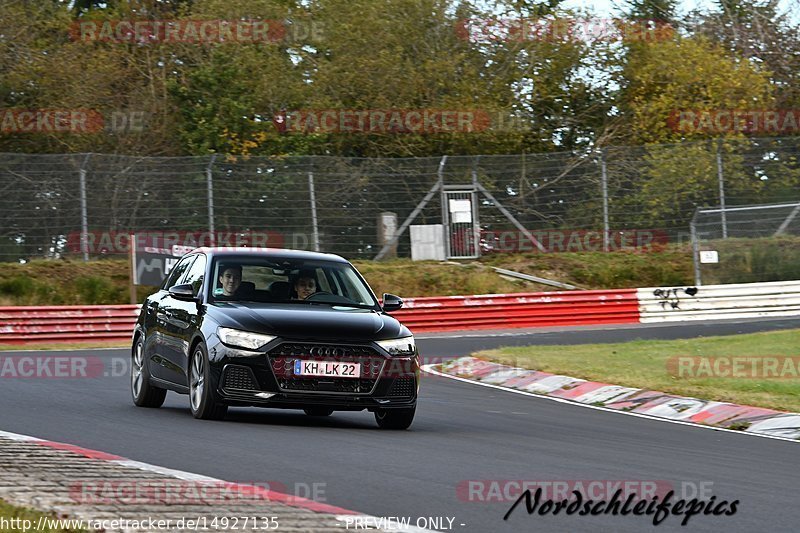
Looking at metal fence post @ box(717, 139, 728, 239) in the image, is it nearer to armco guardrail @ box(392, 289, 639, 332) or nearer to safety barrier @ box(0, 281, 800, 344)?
safety barrier @ box(0, 281, 800, 344)

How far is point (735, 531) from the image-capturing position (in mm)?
6527

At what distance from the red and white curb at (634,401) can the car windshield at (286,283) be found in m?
3.80

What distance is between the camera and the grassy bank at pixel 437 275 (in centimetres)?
2917

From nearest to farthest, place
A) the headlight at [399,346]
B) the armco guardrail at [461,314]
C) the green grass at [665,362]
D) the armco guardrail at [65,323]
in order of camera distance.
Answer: the headlight at [399,346]
the green grass at [665,362]
the armco guardrail at [65,323]
the armco guardrail at [461,314]

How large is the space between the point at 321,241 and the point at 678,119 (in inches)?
610

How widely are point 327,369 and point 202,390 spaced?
1.07 meters

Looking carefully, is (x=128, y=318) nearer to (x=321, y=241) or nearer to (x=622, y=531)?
(x=321, y=241)

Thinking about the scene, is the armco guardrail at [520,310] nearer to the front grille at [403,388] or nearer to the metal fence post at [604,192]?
the metal fence post at [604,192]
